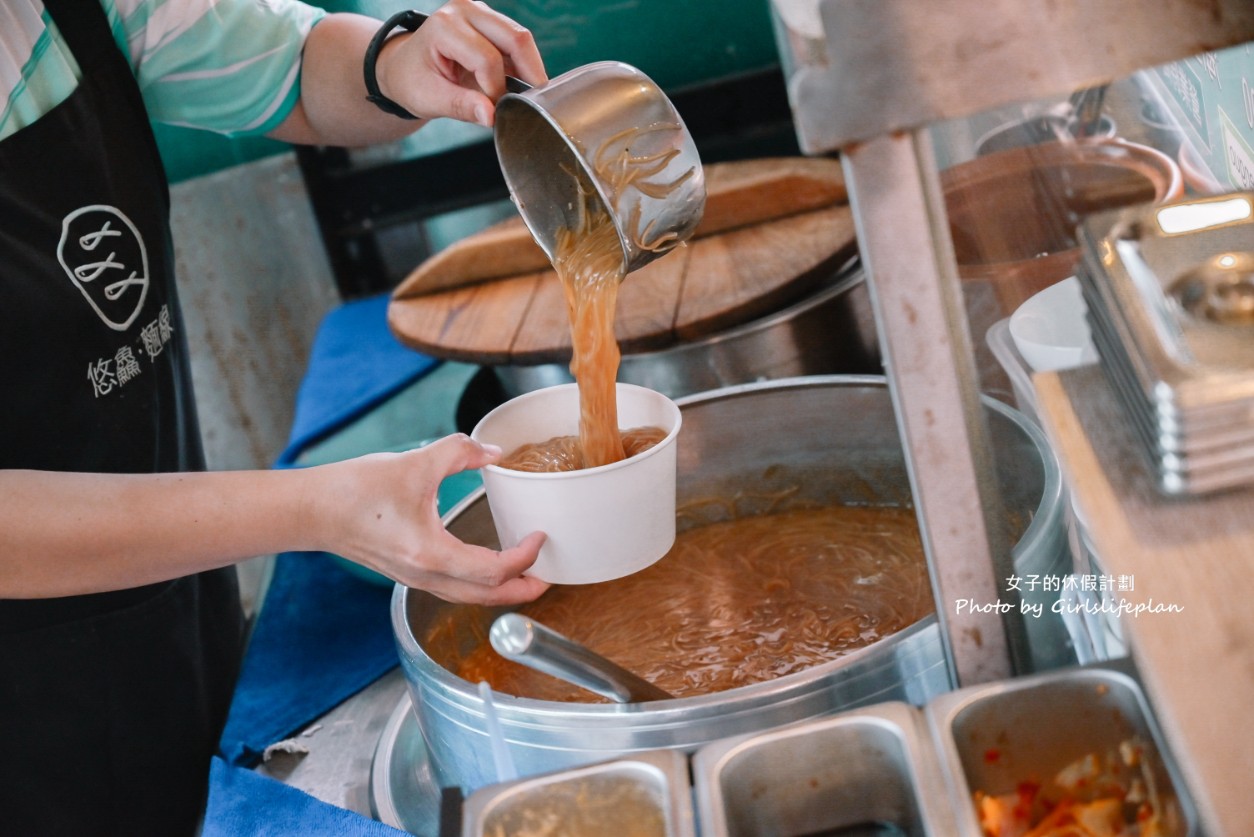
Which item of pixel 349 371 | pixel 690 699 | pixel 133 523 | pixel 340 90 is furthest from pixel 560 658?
pixel 349 371

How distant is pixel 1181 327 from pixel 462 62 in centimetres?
108

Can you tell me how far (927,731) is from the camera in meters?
0.76

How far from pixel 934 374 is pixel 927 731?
234 mm

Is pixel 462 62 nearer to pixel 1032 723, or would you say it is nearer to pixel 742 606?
pixel 742 606

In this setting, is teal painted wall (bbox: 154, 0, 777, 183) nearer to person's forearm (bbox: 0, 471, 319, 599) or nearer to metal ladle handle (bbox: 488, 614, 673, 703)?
person's forearm (bbox: 0, 471, 319, 599)

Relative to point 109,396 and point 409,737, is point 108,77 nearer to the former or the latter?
point 109,396

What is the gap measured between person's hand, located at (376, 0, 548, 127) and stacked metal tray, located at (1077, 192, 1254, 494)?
33.1 inches

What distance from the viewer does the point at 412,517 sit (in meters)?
1.14

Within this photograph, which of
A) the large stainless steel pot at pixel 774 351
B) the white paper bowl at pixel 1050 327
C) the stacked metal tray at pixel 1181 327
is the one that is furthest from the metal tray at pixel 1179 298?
the large stainless steel pot at pixel 774 351

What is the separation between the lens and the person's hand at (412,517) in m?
1.13

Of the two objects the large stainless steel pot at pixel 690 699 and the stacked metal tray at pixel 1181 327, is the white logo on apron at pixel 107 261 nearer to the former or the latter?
the large stainless steel pot at pixel 690 699

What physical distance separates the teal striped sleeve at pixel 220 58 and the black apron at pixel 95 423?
0.07 metres

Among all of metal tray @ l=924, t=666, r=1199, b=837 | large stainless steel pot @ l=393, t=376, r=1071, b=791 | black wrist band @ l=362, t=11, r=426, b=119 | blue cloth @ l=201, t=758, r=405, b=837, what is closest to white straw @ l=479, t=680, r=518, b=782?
Result: large stainless steel pot @ l=393, t=376, r=1071, b=791

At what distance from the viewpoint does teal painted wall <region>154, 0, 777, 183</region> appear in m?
2.93
